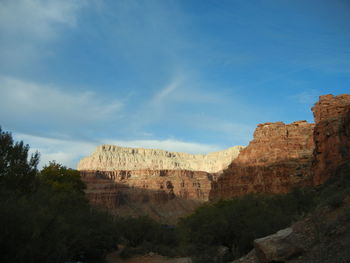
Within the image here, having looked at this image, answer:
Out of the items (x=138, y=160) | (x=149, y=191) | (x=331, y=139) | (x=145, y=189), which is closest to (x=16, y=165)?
(x=331, y=139)

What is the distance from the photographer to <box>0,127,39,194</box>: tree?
17672 mm

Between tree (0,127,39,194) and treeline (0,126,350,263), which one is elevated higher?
tree (0,127,39,194)

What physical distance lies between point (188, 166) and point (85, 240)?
179m

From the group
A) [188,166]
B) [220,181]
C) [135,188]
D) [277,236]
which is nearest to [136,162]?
[188,166]

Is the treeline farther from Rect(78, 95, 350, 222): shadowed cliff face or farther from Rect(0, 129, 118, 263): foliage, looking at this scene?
Rect(78, 95, 350, 222): shadowed cliff face

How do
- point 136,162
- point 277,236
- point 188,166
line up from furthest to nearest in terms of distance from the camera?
point 188,166, point 136,162, point 277,236

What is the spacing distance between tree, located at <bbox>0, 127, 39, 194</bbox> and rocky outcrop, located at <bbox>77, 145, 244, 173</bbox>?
154859mm

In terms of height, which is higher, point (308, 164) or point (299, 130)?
point (299, 130)

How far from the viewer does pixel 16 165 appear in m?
18.2

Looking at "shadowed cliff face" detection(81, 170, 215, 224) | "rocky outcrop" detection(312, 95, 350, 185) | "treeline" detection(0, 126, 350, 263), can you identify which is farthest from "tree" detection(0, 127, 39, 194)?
"shadowed cliff face" detection(81, 170, 215, 224)

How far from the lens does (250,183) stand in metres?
73.0

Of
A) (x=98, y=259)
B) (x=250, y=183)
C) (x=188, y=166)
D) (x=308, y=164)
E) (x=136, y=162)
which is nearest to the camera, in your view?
(x=98, y=259)

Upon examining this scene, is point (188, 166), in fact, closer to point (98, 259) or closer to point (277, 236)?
point (98, 259)

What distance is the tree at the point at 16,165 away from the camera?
17.7 metres
